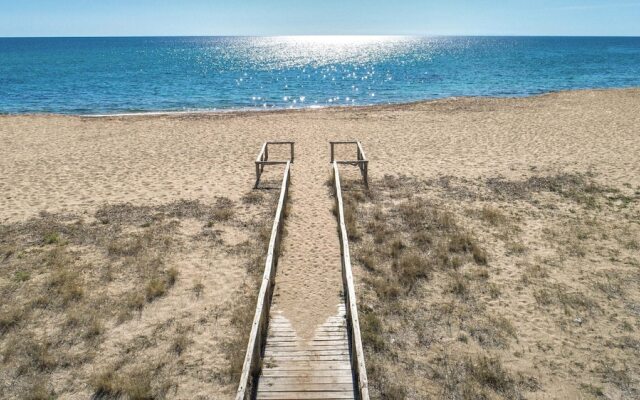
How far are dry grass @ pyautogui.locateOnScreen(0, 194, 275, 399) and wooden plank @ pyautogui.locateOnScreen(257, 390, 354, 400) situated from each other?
2.40ft

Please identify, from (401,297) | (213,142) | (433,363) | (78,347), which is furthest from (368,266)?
(213,142)

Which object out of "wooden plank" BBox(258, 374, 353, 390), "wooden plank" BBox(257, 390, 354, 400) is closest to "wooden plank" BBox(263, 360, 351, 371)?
"wooden plank" BBox(258, 374, 353, 390)

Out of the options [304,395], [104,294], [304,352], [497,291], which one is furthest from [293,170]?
[304,395]

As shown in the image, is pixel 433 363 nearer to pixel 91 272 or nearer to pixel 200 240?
pixel 200 240

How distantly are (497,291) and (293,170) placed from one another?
368 inches

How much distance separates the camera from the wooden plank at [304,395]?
6.06 metres

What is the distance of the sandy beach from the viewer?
776 cm

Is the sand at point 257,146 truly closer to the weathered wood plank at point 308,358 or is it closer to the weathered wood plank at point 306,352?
the weathered wood plank at point 306,352

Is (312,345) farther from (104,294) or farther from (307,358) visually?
(104,294)

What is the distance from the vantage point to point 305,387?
6.25 metres

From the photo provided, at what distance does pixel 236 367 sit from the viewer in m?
6.85

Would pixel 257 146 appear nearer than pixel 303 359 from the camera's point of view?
No

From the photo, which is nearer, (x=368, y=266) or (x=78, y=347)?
(x=78, y=347)

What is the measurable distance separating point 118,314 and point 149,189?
741 cm
